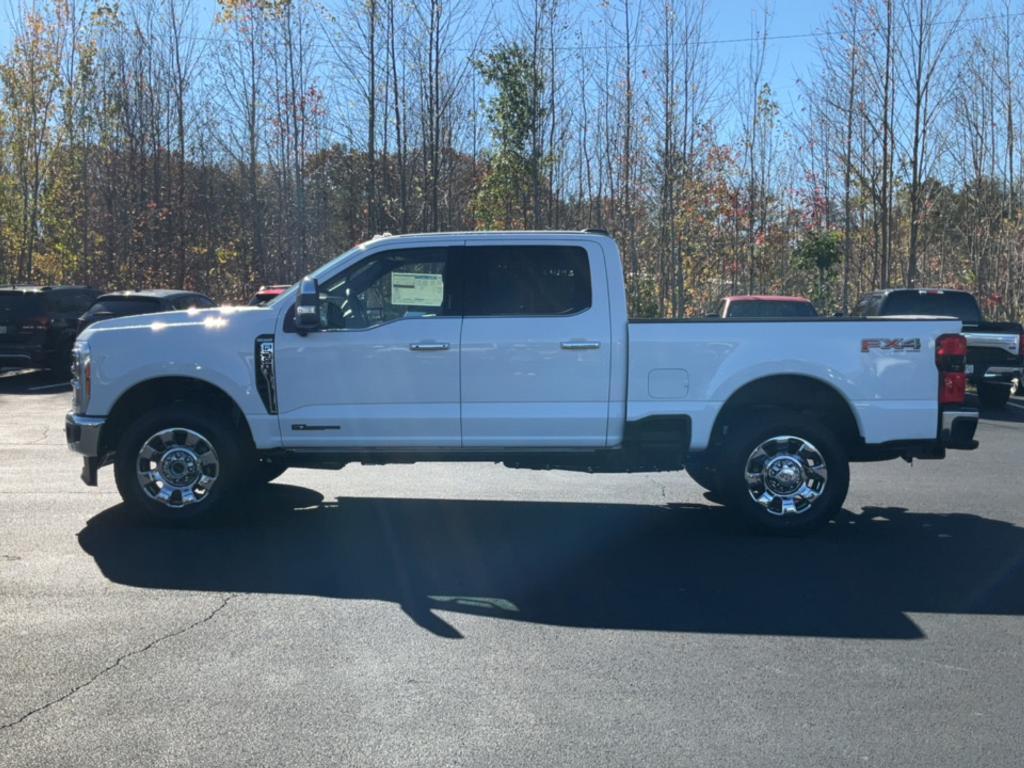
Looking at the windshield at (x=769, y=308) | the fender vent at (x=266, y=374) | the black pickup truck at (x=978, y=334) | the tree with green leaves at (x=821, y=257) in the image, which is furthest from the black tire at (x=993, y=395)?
the fender vent at (x=266, y=374)

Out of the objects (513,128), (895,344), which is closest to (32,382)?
(513,128)

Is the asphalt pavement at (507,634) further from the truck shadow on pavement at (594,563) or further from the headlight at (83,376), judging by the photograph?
the headlight at (83,376)

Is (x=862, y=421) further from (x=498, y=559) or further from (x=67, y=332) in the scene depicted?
(x=67, y=332)

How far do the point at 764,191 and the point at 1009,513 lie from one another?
1817 cm

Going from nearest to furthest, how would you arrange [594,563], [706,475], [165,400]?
1. [594,563]
2. [165,400]
3. [706,475]

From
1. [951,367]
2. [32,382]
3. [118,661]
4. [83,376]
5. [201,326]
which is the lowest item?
[118,661]

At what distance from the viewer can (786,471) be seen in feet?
24.7

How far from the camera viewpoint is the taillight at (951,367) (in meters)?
7.38

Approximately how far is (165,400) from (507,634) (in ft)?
12.4

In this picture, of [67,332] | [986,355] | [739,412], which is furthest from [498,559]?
[67,332]

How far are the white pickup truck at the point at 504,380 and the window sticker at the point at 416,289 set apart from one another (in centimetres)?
2

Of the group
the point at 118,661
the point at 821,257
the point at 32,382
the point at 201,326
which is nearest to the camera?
the point at 118,661

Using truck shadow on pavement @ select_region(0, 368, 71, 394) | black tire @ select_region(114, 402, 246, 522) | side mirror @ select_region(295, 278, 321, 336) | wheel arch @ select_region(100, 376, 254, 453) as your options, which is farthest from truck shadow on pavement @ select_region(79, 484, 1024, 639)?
truck shadow on pavement @ select_region(0, 368, 71, 394)

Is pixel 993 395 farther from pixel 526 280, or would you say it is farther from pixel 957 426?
pixel 526 280
